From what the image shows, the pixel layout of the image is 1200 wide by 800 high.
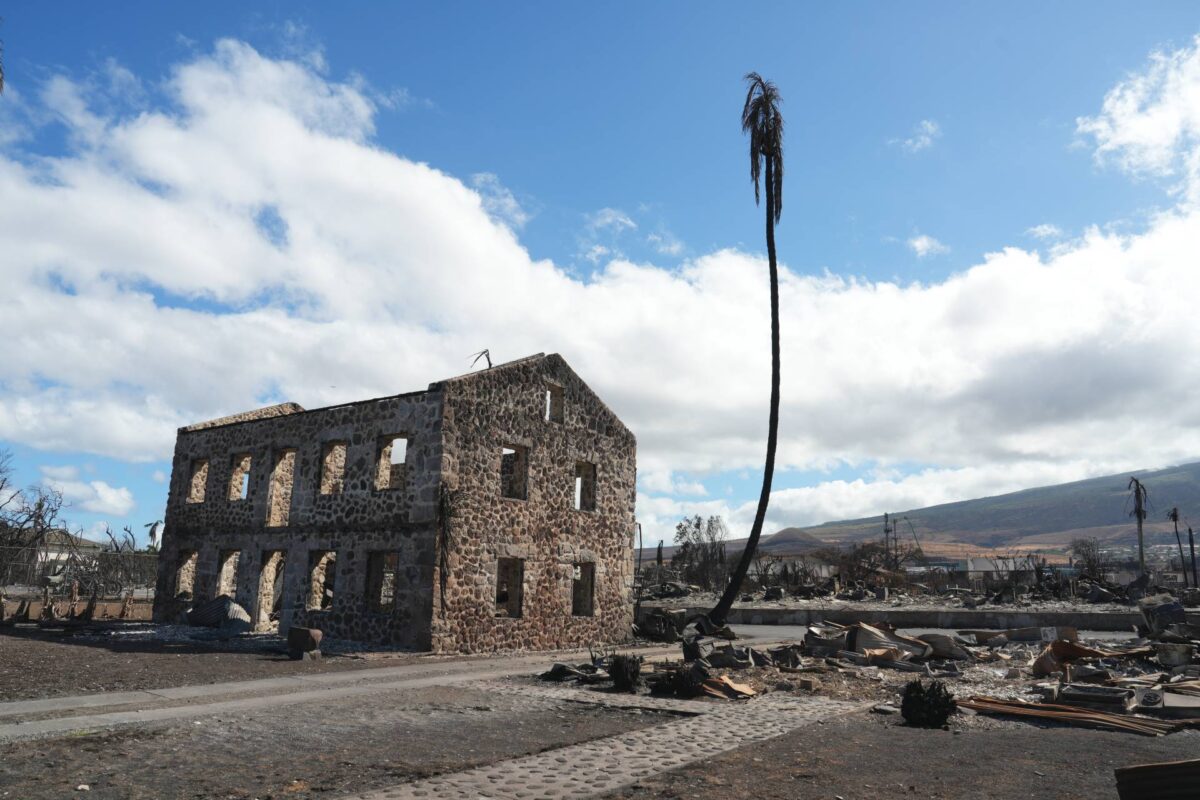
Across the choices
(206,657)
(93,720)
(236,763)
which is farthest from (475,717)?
(206,657)

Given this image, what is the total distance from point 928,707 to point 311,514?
15.4 meters

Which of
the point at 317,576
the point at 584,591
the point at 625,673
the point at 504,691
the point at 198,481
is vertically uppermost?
the point at 198,481

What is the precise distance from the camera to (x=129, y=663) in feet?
48.3

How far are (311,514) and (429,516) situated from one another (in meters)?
4.16

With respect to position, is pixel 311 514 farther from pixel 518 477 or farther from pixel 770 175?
pixel 770 175

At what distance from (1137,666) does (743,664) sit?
714 centimetres

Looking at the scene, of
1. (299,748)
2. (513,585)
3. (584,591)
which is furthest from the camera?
(584,591)

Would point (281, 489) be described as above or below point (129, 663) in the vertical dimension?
above

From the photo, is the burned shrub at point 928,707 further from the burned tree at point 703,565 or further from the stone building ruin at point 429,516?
the burned tree at point 703,565

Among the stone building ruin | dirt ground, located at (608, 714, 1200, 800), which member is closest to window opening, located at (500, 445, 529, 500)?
the stone building ruin

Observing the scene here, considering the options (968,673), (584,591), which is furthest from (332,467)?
(968,673)

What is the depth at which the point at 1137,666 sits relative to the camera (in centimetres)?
1500

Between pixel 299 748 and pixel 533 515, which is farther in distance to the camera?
pixel 533 515

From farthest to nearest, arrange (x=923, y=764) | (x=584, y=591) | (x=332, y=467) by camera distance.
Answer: (x=584, y=591) < (x=332, y=467) < (x=923, y=764)
